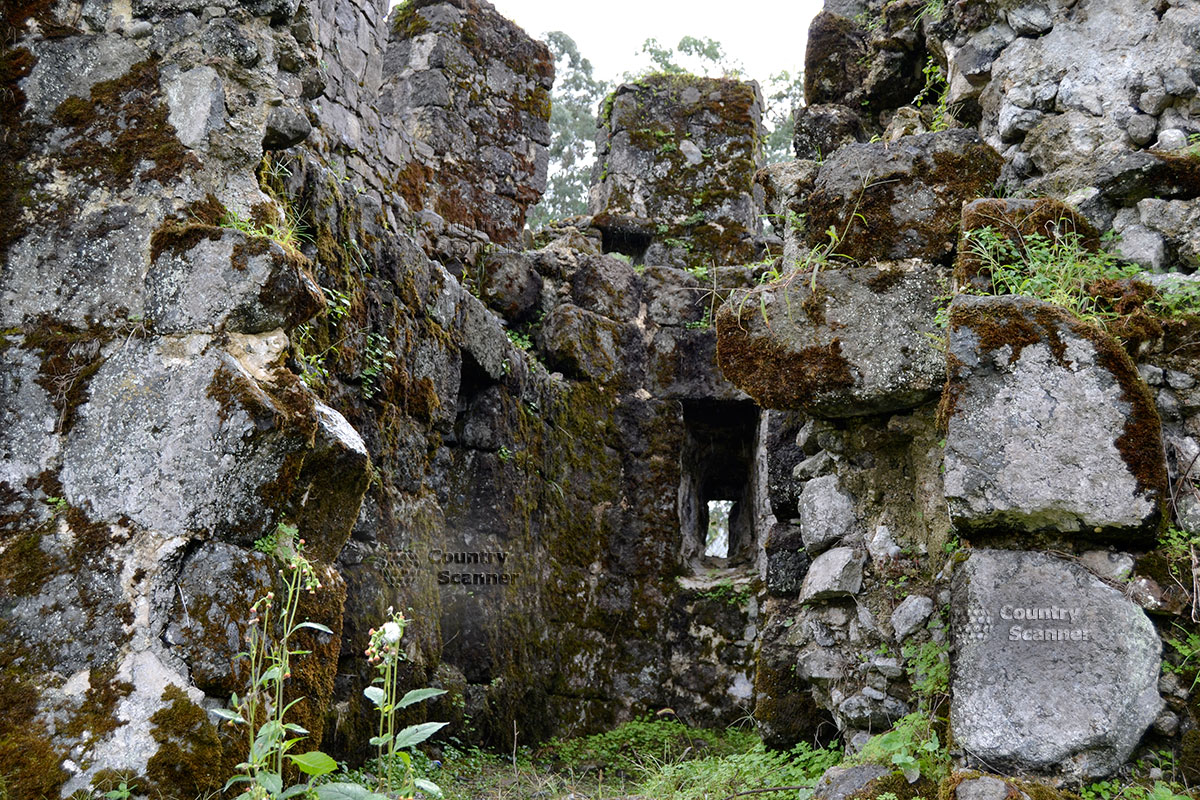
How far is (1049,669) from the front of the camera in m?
2.64

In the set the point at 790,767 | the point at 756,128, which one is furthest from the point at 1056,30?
the point at 756,128

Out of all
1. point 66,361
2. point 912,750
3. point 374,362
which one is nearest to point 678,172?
point 374,362

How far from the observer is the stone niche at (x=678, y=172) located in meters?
10.0

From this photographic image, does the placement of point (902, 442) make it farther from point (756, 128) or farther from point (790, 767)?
point (756, 128)

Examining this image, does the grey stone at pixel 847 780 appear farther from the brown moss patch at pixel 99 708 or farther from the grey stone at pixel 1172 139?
the grey stone at pixel 1172 139

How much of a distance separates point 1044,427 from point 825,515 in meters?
1.18

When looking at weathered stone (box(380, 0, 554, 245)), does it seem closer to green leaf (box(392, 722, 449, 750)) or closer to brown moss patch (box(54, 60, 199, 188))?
brown moss patch (box(54, 60, 199, 188))

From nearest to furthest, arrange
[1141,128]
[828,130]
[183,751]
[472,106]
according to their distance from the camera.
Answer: [183,751]
[1141,128]
[828,130]
[472,106]

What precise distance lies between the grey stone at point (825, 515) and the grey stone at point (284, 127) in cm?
241

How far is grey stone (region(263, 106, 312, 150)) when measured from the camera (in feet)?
11.8

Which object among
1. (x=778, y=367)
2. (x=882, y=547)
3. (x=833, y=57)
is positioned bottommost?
(x=882, y=547)

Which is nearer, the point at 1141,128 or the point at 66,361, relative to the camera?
the point at 66,361

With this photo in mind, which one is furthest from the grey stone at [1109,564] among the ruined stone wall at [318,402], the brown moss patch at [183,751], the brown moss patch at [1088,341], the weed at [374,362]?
the weed at [374,362]

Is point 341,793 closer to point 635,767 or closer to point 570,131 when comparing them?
point 635,767
